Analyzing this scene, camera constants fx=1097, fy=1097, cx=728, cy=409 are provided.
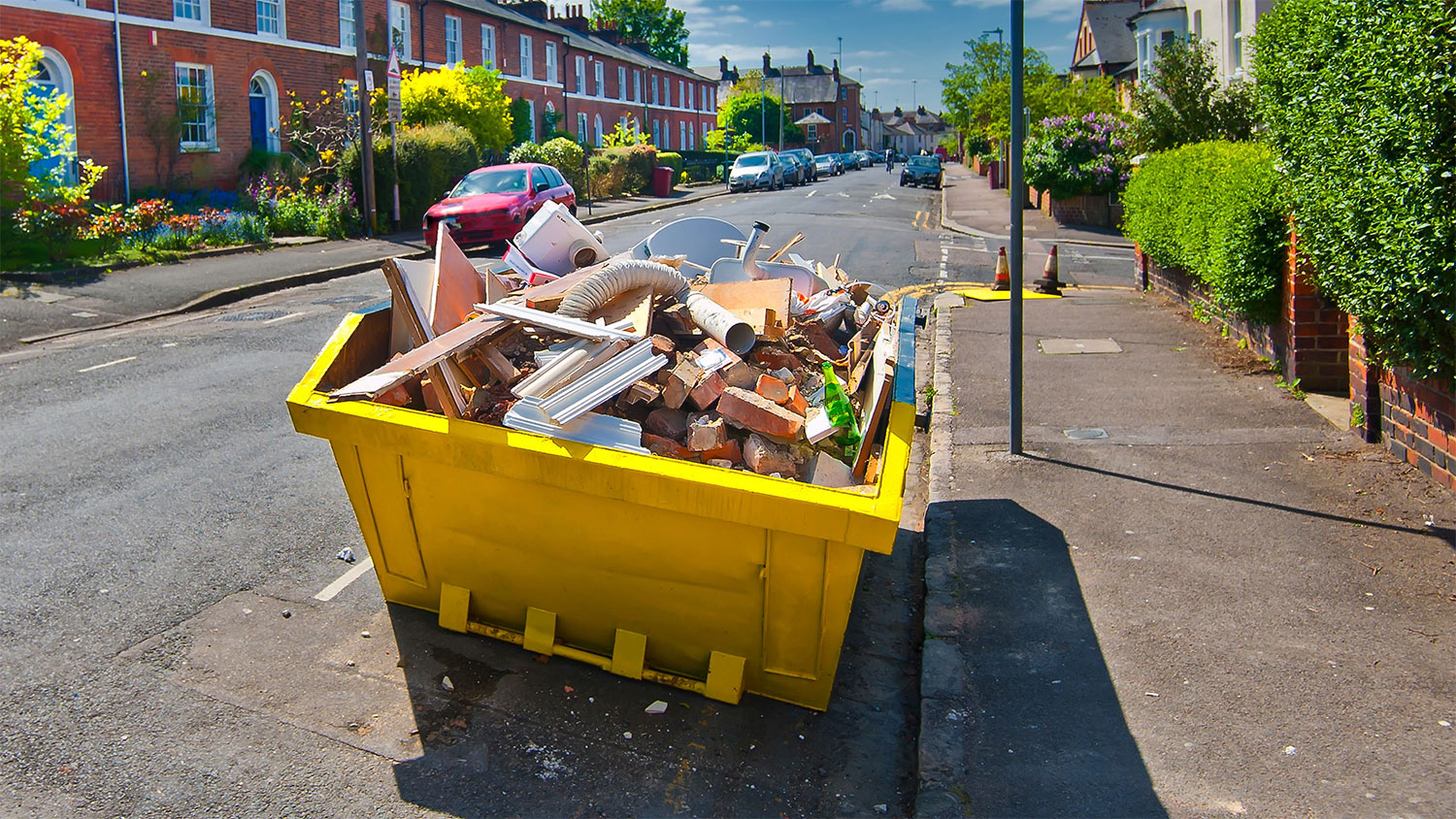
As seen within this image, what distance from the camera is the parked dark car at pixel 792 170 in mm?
49438

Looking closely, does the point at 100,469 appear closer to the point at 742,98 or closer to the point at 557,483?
the point at 557,483

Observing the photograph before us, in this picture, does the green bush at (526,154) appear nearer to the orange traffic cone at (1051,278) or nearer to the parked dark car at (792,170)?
the parked dark car at (792,170)

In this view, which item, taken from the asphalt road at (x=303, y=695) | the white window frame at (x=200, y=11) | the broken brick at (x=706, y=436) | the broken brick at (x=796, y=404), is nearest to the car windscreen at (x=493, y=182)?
the white window frame at (x=200, y=11)

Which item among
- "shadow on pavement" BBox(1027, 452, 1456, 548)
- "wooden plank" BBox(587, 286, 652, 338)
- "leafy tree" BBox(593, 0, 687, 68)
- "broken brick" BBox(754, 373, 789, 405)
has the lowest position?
"shadow on pavement" BBox(1027, 452, 1456, 548)

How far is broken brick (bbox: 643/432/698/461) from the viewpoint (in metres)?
3.96

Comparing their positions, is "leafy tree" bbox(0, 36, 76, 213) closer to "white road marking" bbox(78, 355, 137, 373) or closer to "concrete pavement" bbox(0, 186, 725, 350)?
"concrete pavement" bbox(0, 186, 725, 350)

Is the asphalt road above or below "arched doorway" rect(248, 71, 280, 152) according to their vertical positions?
below

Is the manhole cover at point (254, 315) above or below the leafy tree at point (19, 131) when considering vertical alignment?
below

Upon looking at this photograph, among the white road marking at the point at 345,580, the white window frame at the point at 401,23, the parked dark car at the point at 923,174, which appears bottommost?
the white road marking at the point at 345,580

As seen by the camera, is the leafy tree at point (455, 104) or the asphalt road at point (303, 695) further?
the leafy tree at point (455, 104)

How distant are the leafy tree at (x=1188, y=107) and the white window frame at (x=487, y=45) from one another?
1054 inches

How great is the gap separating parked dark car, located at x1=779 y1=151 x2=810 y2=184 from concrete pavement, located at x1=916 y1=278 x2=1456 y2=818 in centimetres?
4258

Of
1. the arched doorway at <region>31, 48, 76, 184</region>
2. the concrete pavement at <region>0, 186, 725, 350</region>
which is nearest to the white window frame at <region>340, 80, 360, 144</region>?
the concrete pavement at <region>0, 186, 725, 350</region>

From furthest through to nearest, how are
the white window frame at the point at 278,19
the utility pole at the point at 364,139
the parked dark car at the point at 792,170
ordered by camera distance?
the parked dark car at the point at 792,170 < the white window frame at the point at 278,19 < the utility pole at the point at 364,139
